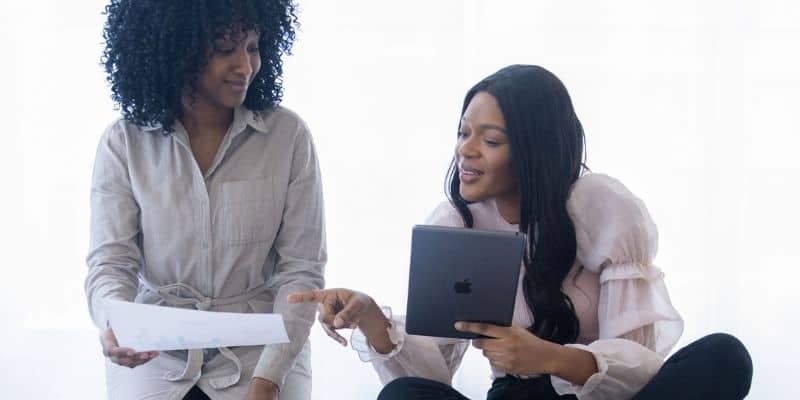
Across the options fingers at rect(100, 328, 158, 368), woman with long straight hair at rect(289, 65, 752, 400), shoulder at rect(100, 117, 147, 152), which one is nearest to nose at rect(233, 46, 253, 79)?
shoulder at rect(100, 117, 147, 152)

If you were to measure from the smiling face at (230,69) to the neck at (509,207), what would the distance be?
0.49m

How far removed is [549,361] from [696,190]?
1.23 m

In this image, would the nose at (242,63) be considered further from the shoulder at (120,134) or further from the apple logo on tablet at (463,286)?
the apple logo on tablet at (463,286)

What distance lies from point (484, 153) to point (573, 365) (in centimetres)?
38

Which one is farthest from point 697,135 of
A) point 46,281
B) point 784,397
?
point 46,281

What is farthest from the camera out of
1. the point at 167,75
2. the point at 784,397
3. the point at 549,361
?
the point at 784,397

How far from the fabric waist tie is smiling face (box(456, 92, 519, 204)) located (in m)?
0.43

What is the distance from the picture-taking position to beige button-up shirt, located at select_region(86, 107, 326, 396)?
1.61m

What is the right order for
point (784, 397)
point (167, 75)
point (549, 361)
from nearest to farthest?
point (549, 361) < point (167, 75) < point (784, 397)

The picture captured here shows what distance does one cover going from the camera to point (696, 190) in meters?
2.44

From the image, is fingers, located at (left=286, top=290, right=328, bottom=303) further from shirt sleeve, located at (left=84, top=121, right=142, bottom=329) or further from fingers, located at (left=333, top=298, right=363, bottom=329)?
shirt sleeve, located at (left=84, top=121, right=142, bottom=329)

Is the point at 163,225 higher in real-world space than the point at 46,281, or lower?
higher

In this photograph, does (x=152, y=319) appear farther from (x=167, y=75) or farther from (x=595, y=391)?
(x=595, y=391)

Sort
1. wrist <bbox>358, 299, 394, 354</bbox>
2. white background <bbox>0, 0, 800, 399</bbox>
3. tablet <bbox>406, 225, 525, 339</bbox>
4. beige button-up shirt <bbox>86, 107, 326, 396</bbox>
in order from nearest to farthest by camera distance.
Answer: tablet <bbox>406, 225, 525, 339</bbox> → wrist <bbox>358, 299, 394, 354</bbox> → beige button-up shirt <bbox>86, 107, 326, 396</bbox> → white background <bbox>0, 0, 800, 399</bbox>
